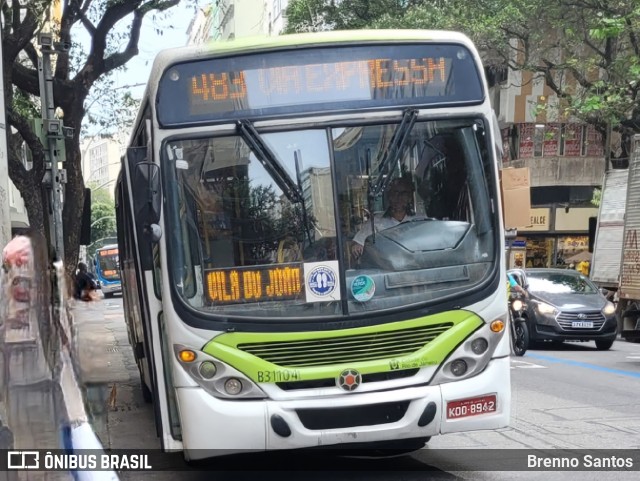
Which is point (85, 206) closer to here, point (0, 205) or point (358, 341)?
point (0, 205)

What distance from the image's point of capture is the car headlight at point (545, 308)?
16.1 m

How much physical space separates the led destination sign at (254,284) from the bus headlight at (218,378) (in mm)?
378

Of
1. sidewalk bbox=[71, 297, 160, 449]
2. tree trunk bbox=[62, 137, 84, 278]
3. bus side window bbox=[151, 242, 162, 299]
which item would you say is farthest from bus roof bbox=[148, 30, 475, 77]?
tree trunk bbox=[62, 137, 84, 278]

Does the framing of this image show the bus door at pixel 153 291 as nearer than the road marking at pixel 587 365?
Yes

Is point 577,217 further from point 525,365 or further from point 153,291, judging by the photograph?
point 153,291

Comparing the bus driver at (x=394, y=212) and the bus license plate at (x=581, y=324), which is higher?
the bus driver at (x=394, y=212)

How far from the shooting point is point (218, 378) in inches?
213

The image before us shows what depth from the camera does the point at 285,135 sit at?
564 cm

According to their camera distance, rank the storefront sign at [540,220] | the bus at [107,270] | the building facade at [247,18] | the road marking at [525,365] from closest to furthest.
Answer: the road marking at [525,365] → the storefront sign at [540,220] → the bus at [107,270] → the building facade at [247,18]

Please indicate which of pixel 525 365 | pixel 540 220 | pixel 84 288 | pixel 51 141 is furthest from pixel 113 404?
pixel 540 220

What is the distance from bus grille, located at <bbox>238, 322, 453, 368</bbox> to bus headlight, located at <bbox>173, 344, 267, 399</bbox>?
0.17 m

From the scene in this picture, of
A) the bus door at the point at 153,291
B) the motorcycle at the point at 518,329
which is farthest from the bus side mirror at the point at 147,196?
the motorcycle at the point at 518,329

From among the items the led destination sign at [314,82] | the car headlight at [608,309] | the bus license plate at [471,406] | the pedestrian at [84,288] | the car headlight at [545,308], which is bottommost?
the car headlight at [608,309]

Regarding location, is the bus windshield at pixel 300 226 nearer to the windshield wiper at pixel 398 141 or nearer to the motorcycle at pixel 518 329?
the windshield wiper at pixel 398 141
